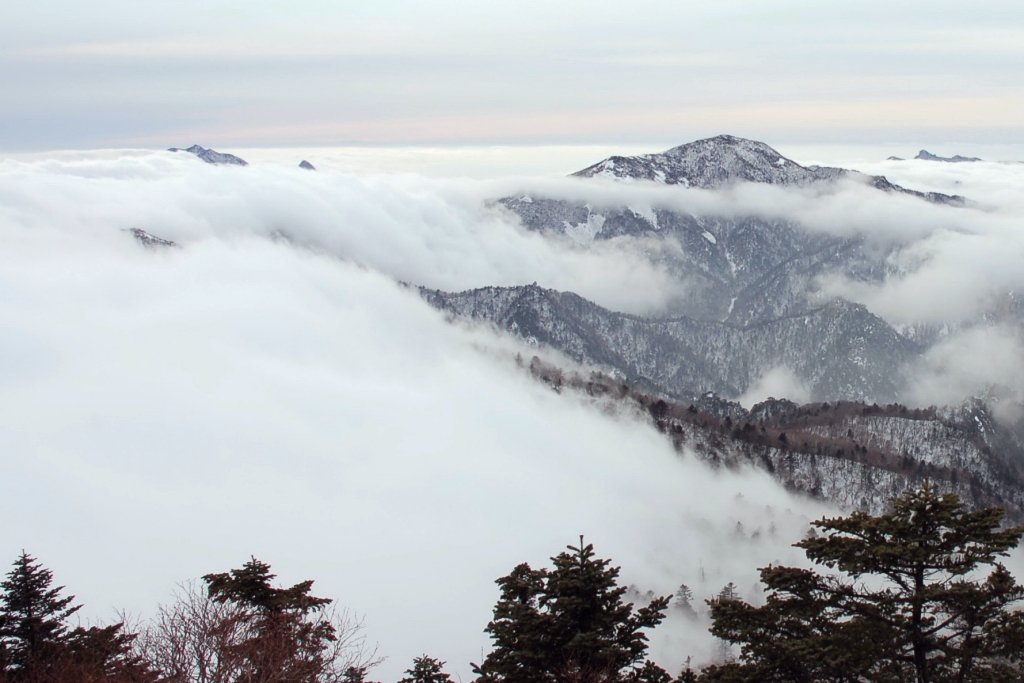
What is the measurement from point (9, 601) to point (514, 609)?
982 inches

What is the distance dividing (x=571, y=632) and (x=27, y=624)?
26.5m

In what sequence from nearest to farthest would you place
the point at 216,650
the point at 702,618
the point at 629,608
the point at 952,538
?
the point at 952,538, the point at 216,650, the point at 629,608, the point at 702,618

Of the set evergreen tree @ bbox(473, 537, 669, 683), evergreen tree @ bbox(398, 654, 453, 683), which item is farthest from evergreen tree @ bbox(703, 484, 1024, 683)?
evergreen tree @ bbox(398, 654, 453, 683)

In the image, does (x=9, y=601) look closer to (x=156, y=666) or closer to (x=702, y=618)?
(x=156, y=666)

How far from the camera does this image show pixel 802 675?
31000 mm

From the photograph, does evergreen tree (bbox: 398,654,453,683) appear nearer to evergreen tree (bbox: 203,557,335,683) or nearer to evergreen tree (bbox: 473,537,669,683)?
evergreen tree (bbox: 203,557,335,683)

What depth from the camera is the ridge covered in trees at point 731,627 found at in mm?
28484

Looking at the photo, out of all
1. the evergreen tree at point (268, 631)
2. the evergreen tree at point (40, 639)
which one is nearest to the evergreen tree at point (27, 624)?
the evergreen tree at point (40, 639)

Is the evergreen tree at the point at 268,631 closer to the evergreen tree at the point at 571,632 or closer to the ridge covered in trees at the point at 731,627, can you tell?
the ridge covered in trees at the point at 731,627

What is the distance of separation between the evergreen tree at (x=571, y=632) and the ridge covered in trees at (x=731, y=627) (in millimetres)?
61

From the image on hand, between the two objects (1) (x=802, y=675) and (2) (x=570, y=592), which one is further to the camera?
(2) (x=570, y=592)

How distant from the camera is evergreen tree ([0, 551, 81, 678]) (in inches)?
1624

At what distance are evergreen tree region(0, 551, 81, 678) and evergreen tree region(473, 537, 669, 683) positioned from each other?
21.3m

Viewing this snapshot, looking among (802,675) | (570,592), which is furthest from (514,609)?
(802,675)
